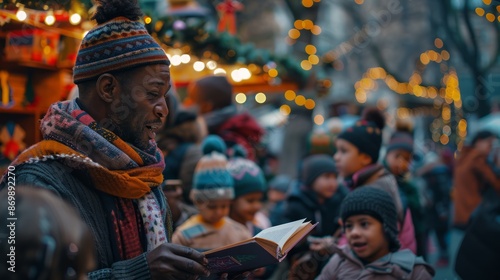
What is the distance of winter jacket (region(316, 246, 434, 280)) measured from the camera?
14.9ft

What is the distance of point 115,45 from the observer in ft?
9.86

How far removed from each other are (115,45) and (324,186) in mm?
4274

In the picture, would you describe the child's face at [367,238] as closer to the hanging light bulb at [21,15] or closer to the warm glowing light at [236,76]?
the hanging light bulb at [21,15]

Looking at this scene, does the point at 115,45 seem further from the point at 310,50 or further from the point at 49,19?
the point at 310,50

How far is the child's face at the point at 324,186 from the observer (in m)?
7.06

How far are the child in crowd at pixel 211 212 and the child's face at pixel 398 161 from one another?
92.2 inches

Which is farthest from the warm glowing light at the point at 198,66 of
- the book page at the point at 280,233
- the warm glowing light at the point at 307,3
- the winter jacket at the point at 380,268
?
the book page at the point at 280,233

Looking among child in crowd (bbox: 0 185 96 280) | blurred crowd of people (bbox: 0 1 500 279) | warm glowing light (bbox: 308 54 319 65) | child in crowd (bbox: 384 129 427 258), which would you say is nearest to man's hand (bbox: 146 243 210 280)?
blurred crowd of people (bbox: 0 1 500 279)

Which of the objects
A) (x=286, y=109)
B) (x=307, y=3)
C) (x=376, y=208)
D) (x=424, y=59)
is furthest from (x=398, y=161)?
(x=424, y=59)

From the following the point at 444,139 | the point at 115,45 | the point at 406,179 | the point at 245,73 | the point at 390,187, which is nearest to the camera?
the point at 115,45

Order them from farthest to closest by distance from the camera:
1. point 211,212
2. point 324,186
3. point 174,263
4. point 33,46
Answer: point 324,186, point 33,46, point 211,212, point 174,263

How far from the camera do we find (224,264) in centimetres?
296

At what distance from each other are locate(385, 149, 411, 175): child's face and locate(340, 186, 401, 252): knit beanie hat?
Answer: 2914mm

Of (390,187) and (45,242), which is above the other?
(45,242)
